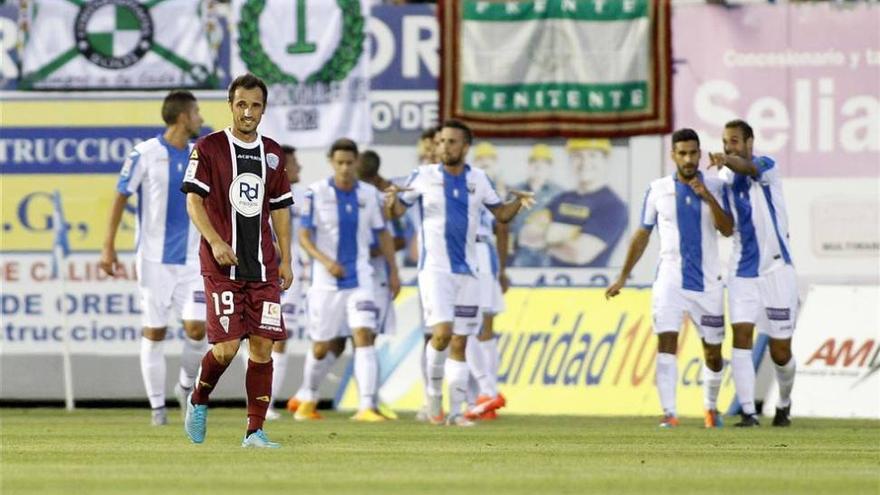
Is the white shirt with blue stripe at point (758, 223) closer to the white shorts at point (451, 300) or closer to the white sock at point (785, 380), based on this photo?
the white sock at point (785, 380)

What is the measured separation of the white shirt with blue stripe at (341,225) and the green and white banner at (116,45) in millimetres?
3337

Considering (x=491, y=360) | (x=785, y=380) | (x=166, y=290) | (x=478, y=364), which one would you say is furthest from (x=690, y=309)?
(x=166, y=290)

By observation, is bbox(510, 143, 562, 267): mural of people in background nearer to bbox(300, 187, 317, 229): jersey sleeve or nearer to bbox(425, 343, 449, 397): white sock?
bbox(300, 187, 317, 229): jersey sleeve

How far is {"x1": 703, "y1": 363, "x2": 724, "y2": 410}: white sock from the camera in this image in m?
16.5

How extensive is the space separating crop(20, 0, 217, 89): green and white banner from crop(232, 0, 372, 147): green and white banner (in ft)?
1.40

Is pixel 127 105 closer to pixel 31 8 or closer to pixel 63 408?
pixel 31 8

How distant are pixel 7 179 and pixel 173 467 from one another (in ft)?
36.6

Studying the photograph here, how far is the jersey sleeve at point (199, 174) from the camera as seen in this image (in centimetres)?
1200

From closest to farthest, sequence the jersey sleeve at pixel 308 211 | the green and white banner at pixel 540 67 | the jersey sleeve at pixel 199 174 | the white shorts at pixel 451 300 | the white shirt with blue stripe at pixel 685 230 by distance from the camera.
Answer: the jersey sleeve at pixel 199 174 < the white shorts at pixel 451 300 < the white shirt with blue stripe at pixel 685 230 < the jersey sleeve at pixel 308 211 < the green and white banner at pixel 540 67

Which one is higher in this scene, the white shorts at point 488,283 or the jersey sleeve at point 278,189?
the jersey sleeve at point 278,189

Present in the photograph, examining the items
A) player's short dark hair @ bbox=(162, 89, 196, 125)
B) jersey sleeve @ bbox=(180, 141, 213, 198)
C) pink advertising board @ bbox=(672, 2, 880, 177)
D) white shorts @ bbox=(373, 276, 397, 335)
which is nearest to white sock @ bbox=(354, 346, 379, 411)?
white shorts @ bbox=(373, 276, 397, 335)

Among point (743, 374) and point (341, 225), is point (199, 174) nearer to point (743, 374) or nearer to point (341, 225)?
point (341, 225)

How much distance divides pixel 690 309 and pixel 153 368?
4189 millimetres

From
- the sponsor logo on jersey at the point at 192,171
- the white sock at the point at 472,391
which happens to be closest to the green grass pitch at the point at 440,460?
the sponsor logo on jersey at the point at 192,171
